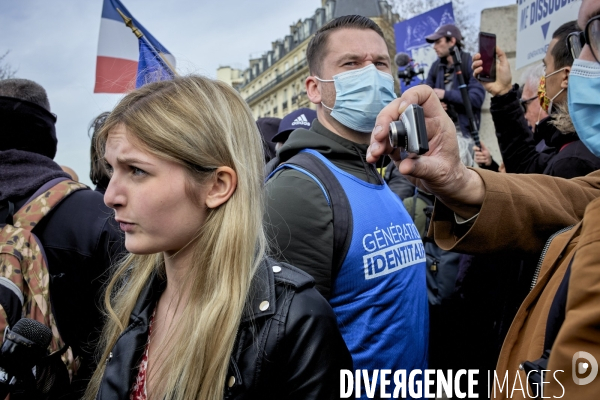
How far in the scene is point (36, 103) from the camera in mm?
2588

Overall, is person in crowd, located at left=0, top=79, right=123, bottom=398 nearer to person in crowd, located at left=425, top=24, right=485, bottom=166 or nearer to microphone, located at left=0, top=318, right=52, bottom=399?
microphone, located at left=0, top=318, right=52, bottom=399

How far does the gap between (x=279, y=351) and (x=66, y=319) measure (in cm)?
135

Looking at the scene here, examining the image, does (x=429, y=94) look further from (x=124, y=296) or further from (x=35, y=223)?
(x=35, y=223)

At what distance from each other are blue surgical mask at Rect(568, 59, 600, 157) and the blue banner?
742 centimetres

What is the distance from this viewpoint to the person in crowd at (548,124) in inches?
108

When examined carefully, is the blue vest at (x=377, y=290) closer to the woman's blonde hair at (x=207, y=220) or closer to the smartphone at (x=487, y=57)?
the woman's blonde hair at (x=207, y=220)

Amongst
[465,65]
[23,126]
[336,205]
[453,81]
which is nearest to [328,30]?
[336,205]

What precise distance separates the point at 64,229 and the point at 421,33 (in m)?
8.07

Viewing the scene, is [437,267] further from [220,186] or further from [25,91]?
[25,91]

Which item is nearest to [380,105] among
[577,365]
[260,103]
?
[577,365]

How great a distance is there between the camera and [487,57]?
11.2ft

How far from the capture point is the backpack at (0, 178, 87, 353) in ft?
6.51

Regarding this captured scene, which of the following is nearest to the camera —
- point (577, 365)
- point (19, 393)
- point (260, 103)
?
point (577, 365)

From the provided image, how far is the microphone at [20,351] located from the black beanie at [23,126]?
121 centimetres
